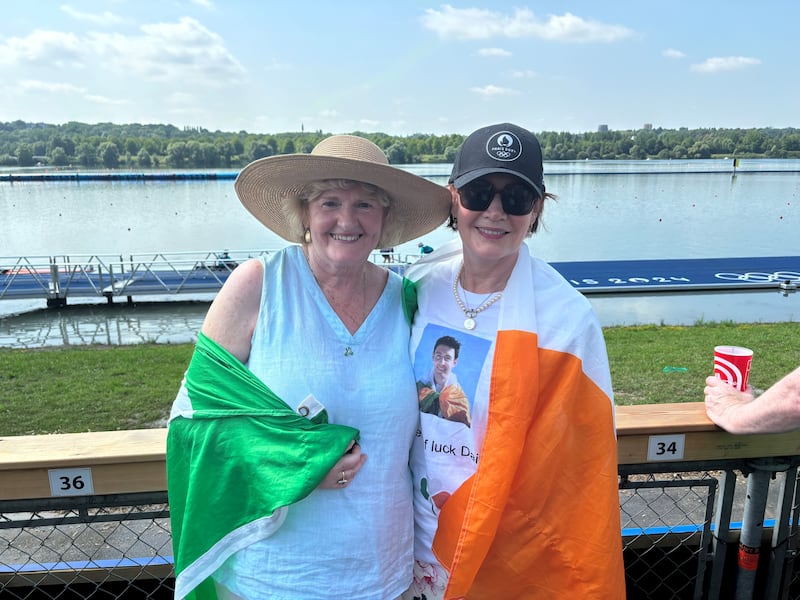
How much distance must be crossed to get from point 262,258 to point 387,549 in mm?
946

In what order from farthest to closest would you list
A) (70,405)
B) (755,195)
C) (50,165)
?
(50,165) → (755,195) → (70,405)

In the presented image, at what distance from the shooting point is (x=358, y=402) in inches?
61.9

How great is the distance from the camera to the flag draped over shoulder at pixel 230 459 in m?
1.49

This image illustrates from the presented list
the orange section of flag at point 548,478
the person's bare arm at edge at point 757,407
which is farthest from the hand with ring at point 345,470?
the person's bare arm at edge at point 757,407

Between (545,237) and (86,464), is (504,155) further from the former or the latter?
(545,237)

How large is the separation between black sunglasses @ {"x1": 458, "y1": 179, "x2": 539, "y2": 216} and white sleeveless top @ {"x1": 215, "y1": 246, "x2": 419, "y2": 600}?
1.63ft

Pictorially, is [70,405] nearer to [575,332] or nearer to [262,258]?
[262,258]

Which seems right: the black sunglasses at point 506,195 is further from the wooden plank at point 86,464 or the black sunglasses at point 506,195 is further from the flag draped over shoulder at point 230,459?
the wooden plank at point 86,464

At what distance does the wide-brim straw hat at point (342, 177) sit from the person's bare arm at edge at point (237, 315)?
0.32 meters

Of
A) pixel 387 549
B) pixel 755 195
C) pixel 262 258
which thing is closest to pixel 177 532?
pixel 387 549

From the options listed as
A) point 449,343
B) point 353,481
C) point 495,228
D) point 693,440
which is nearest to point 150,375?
point 353,481

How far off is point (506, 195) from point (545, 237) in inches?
1237

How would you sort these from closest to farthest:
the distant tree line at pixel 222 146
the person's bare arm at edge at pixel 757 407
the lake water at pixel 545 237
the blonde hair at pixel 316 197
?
1. the person's bare arm at edge at pixel 757 407
2. the blonde hair at pixel 316 197
3. the lake water at pixel 545 237
4. the distant tree line at pixel 222 146

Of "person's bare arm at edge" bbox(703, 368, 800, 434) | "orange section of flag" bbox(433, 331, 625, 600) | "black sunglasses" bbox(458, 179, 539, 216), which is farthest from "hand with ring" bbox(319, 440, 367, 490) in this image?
"person's bare arm at edge" bbox(703, 368, 800, 434)
